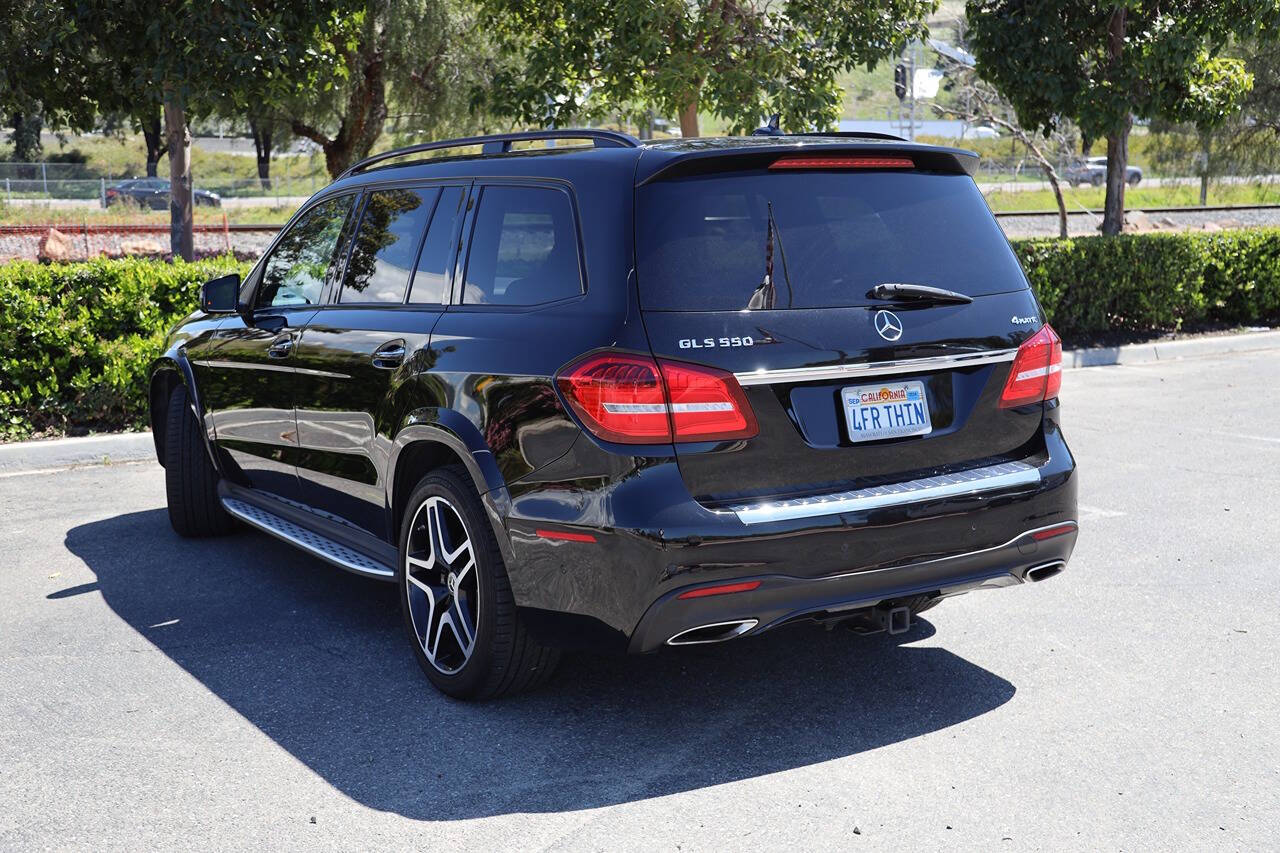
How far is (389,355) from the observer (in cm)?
488

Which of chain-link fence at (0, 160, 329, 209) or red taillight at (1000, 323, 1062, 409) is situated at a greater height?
chain-link fence at (0, 160, 329, 209)

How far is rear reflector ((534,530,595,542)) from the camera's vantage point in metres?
3.95

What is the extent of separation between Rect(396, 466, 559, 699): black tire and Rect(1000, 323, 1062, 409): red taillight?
1.73 metres

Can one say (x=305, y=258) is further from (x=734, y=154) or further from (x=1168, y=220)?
(x=1168, y=220)

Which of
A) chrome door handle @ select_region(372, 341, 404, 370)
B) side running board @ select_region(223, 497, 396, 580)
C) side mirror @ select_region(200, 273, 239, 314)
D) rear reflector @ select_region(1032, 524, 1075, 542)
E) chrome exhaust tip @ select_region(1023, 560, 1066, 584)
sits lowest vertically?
side running board @ select_region(223, 497, 396, 580)

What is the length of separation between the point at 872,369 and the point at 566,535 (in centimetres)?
105

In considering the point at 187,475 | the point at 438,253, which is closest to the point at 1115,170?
the point at 187,475

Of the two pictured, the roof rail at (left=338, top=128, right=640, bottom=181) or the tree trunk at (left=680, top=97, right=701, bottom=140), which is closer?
the roof rail at (left=338, top=128, right=640, bottom=181)

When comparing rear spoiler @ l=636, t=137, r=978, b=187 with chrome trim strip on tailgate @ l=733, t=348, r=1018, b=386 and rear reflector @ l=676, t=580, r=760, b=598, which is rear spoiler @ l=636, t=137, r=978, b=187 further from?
rear reflector @ l=676, t=580, r=760, b=598

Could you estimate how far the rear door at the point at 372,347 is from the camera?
15.8 ft

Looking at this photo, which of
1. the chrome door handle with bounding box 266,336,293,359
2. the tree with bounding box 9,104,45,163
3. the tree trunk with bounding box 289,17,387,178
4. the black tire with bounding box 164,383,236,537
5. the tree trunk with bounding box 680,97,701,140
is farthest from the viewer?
the tree with bounding box 9,104,45,163

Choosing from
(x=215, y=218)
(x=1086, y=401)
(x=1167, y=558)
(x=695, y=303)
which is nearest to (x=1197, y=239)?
(x=1086, y=401)

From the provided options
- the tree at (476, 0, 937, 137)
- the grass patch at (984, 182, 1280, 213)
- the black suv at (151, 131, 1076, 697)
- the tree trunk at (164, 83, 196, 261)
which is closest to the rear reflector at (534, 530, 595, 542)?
the black suv at (151, 131, 1076, 697)

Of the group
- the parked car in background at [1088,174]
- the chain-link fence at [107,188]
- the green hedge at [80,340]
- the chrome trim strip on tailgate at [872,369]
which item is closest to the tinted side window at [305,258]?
the chrome trim strip on tailgate at [872,369]
